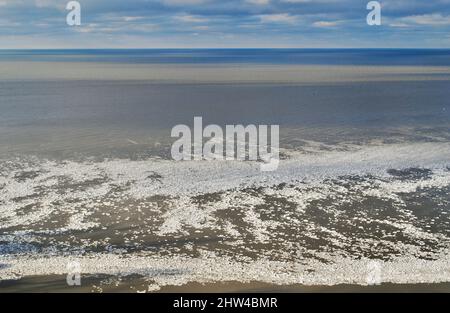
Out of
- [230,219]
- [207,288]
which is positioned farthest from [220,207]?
[207,288]

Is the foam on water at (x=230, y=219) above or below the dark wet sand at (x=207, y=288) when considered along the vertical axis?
above

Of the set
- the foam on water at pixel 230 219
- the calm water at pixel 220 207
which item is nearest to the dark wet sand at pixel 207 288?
the calm water at pixel 220 207

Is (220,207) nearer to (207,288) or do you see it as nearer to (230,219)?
(230,219)

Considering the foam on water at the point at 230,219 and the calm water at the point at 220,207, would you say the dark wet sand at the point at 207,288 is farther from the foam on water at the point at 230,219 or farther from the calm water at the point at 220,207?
the foam on water at the point at 230,219

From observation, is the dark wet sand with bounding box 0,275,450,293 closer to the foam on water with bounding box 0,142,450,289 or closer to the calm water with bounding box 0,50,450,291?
the calm water with bounding box 0,50,450,291

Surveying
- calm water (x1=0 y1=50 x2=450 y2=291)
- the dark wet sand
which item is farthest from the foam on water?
the dark wet sand

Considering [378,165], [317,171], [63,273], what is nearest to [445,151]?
[378,165]
